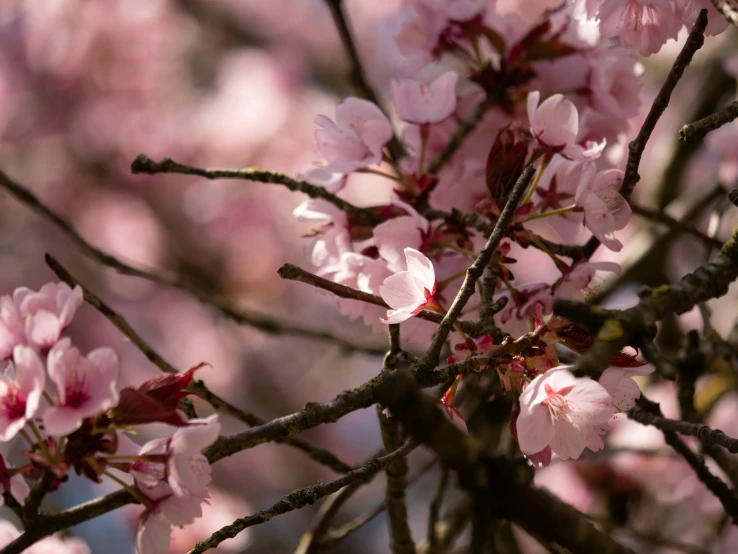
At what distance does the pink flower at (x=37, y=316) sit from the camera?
2.26 ft

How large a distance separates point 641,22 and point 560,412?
1.52ft

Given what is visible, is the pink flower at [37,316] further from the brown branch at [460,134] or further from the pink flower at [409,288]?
the brown branch at [460,134]

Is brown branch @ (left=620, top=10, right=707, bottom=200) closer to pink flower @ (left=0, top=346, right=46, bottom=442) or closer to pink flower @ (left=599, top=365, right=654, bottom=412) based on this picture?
pink flower @ (left=599, top=365, right=654, bottom=412)

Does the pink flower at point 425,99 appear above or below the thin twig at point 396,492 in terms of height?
above

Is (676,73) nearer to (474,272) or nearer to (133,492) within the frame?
(474,272)

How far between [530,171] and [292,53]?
11.1 ft

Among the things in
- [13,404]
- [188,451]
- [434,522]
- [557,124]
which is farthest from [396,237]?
Answer: [434,522]

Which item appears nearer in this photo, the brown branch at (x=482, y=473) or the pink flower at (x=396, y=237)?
the brown branch at (x=482, y=473)

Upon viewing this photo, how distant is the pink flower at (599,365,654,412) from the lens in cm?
70

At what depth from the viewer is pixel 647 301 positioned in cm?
67

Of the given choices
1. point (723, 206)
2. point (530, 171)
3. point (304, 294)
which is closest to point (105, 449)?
point (530, 171)

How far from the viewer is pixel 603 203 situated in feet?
2.44

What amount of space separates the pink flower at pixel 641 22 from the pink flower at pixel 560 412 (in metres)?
0.43

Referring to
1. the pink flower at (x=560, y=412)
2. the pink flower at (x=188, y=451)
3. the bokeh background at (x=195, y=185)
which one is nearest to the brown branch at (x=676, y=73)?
the pink flower at (x=560, y=412)
